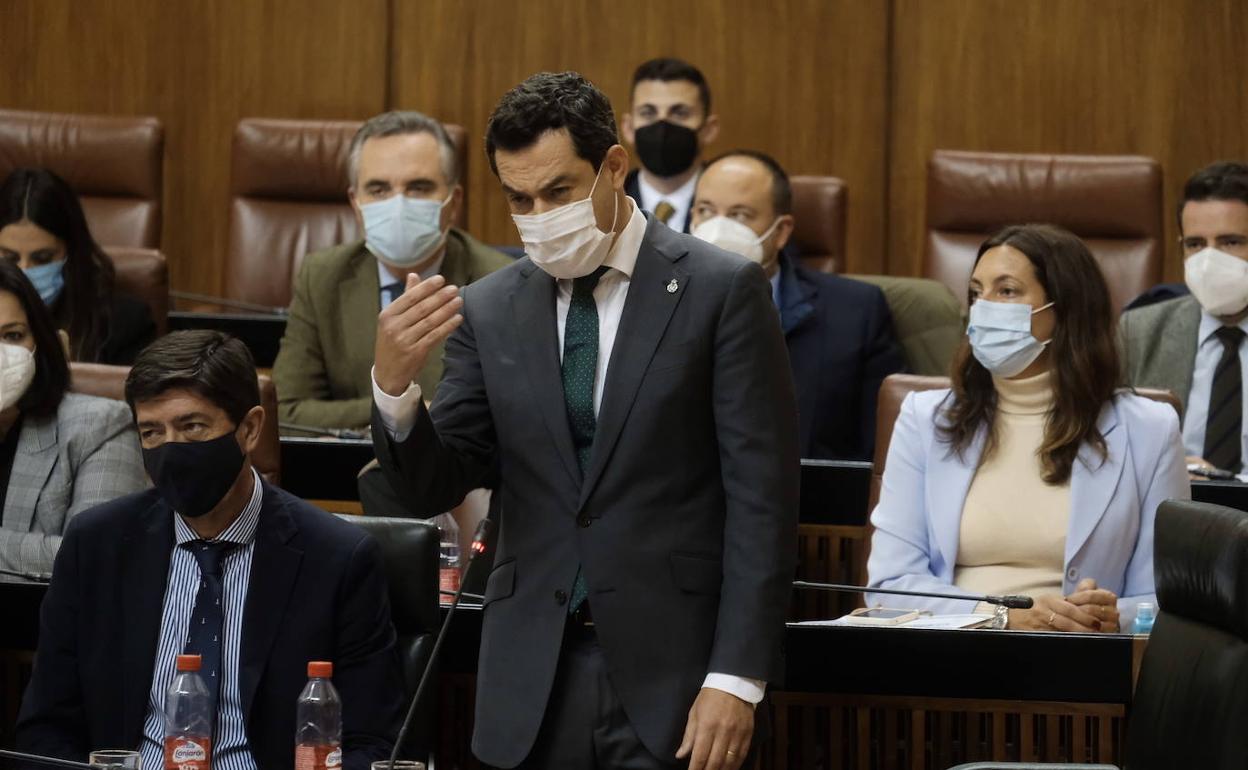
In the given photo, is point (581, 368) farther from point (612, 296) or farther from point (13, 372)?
point (13, 372)

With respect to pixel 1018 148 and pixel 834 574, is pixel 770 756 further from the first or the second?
pixel 1018 148

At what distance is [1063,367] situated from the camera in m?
2.89

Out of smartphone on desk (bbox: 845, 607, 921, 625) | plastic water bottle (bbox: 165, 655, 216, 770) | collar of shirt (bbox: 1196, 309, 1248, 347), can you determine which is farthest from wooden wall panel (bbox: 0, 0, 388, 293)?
plastic water bottle (bbox: 165, 655, 216, 770)

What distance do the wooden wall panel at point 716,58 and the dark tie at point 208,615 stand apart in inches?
150

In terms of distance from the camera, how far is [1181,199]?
418 centimetres

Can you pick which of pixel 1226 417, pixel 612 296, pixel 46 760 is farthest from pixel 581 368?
pixel 1226 417

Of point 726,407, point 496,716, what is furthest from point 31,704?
point 726,407

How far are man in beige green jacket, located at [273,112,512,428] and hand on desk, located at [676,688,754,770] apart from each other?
2.09 meters

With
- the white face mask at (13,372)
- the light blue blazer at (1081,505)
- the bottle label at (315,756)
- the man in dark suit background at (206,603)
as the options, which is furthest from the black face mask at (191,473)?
the light blue blazer at (1081,505)

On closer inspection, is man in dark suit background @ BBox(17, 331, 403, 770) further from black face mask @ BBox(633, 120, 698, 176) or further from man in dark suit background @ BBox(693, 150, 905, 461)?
black face mask @ BBox(633, 120, 698, 176)

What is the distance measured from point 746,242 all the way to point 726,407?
2203mm

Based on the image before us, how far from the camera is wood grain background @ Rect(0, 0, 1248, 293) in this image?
5.80 meters

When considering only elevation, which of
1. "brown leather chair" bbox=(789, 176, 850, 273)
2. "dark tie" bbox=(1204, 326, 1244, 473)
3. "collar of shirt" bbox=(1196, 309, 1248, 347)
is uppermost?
"brown leather chair" bbox=(789, 176, 850, 273)

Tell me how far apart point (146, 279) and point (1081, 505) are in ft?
8.15
